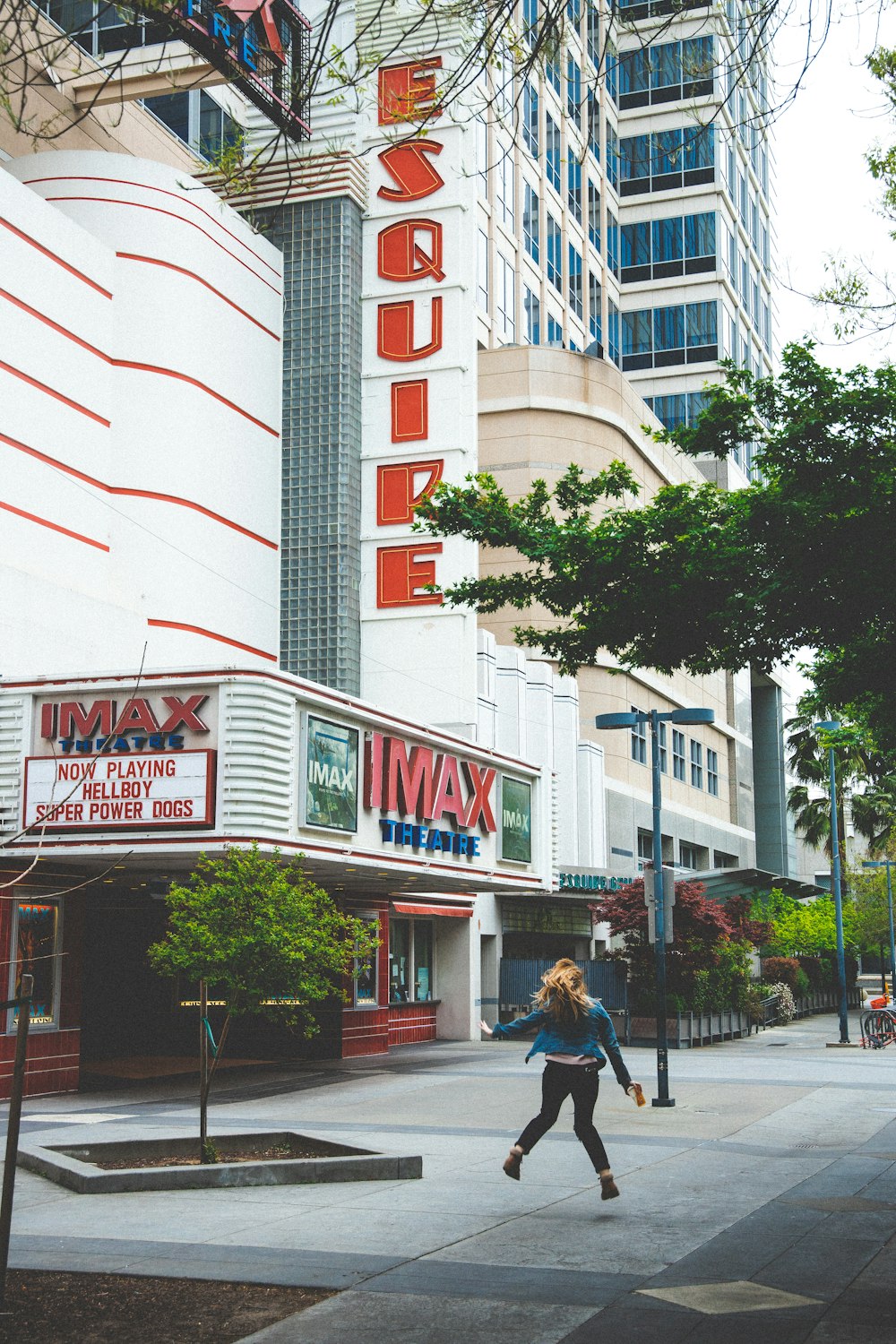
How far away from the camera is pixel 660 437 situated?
49.6ft

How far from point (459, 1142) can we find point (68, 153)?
19962mm

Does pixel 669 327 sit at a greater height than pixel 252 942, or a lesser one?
greater

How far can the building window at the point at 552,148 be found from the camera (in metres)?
47.6

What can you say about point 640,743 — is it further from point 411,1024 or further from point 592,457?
point 411,1024

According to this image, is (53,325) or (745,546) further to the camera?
(53,325)

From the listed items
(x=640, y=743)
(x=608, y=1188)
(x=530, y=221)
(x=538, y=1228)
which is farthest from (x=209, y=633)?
(x=530, y=221)

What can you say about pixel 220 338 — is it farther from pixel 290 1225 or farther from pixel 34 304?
pixel 290 1225

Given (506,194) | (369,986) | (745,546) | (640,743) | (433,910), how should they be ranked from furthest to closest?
1. (640,743)
2. (506,194)
3. (433,910)
4. (369,986)
5. (745,546)

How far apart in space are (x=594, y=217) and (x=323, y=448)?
29.3 meters

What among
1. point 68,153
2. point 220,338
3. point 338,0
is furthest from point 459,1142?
point 68,153

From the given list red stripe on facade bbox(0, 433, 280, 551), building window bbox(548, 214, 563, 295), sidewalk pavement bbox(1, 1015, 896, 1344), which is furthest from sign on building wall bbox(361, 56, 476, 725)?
building window bbox(548, 214, 563, 295)

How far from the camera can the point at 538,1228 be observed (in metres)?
9.84

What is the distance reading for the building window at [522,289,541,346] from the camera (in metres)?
45.3

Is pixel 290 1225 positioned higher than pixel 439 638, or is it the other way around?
pixel 439 638
